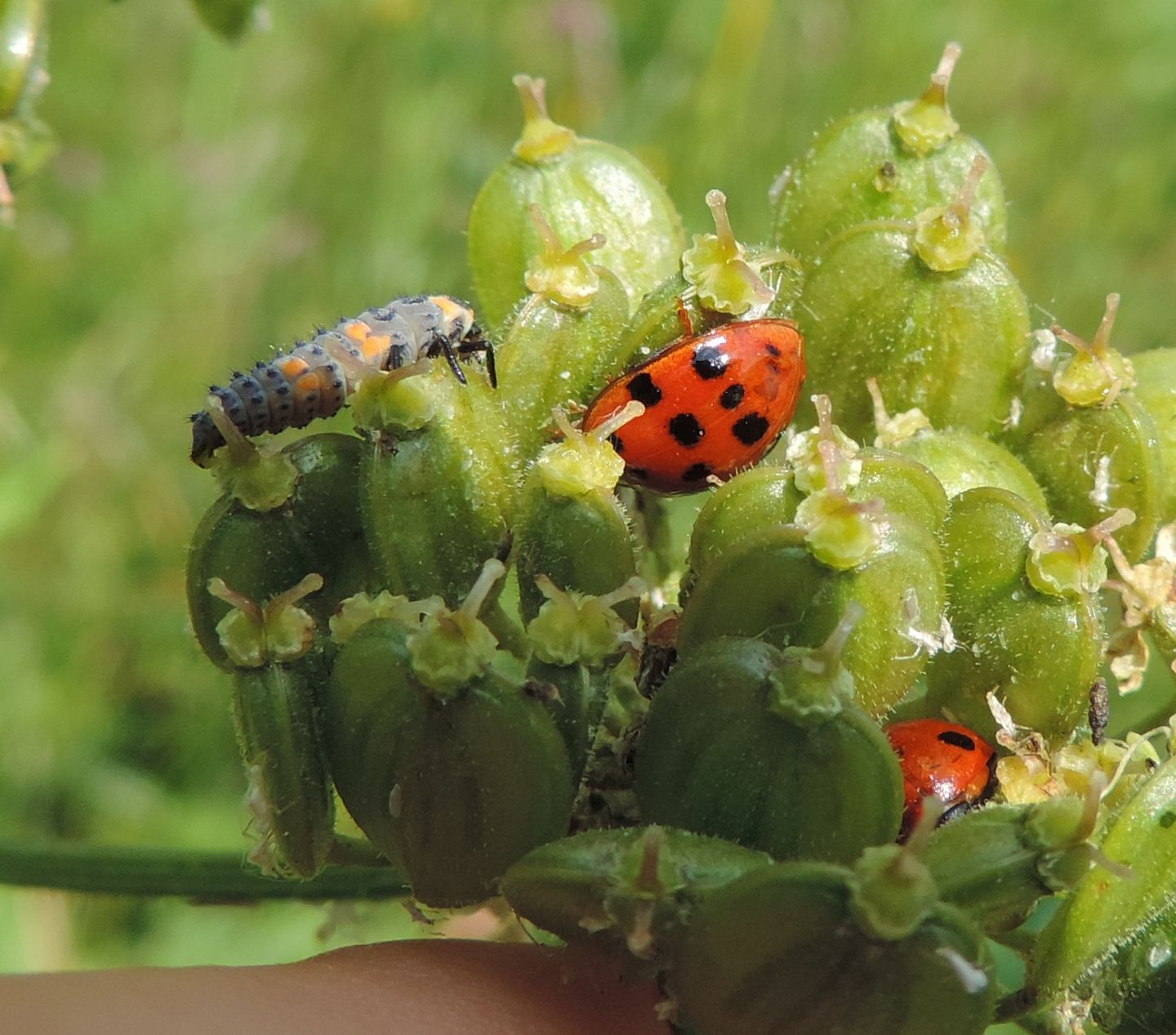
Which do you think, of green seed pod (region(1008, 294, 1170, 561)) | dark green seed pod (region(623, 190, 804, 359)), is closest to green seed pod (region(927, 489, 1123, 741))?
green seed pod (region(1008, 294, 1170, 561))

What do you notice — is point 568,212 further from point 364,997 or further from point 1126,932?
point 1126,932

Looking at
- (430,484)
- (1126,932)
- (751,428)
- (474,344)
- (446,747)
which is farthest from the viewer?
(474,344)

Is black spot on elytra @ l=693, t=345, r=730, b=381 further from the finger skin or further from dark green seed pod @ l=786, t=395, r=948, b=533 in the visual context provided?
the finger skin

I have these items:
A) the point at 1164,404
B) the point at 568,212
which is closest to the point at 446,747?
the point at 568,212

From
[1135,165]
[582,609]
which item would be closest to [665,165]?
[1135,165]

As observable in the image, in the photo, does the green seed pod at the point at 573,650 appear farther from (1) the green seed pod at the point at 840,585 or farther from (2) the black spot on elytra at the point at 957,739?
(2) the black spot on elytra at the point at 957,739

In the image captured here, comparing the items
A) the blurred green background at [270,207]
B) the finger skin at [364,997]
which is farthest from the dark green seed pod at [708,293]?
the blurred green background at [270,207]
